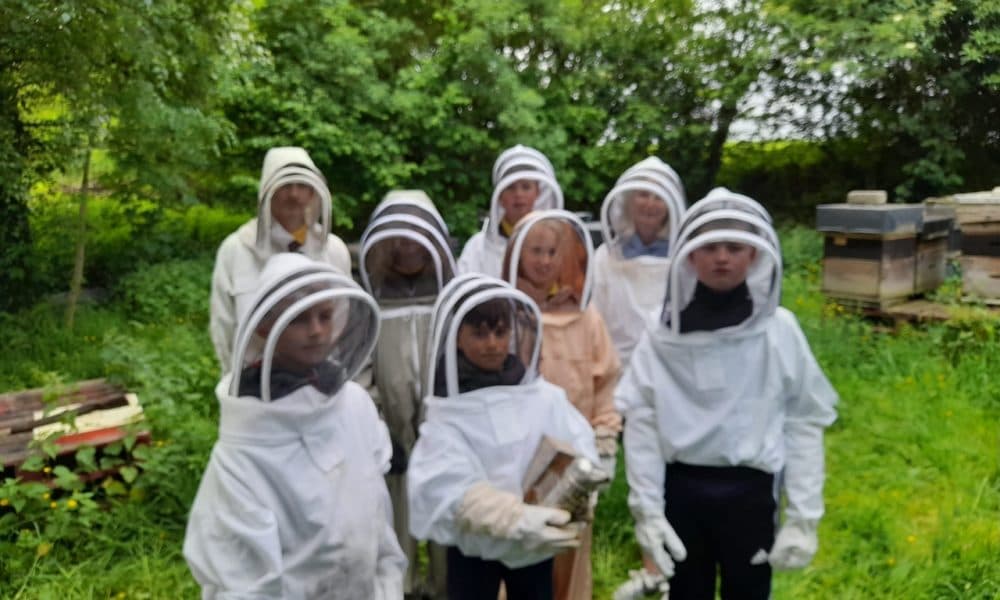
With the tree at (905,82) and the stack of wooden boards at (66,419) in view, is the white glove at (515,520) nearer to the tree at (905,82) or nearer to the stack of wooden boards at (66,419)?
the stack of wooden boards at (66,419)

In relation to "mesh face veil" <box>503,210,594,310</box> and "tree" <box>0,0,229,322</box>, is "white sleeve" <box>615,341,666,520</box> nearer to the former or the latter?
"mesh face veil" <box>503,210,594,310</box>

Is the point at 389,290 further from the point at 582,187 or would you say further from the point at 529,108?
the point at 582,187

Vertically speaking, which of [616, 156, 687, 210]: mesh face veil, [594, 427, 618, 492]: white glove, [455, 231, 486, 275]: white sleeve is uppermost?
[616, 156, 687, 210]: mesh face veil

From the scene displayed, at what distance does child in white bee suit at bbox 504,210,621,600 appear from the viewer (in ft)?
10.6

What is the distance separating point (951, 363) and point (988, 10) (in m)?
5.11

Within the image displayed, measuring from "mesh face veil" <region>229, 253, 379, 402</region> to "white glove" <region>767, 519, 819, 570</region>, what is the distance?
1.50 metres

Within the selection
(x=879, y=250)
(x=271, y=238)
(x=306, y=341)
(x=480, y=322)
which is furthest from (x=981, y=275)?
(x=306, y=341)

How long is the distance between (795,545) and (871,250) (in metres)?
4.82

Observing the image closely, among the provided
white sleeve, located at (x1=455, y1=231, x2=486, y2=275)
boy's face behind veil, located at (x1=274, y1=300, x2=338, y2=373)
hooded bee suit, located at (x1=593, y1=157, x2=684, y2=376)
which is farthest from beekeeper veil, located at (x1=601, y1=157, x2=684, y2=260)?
boy's face behind veil, located at (x1=274, y1=300, x2=338, y2=373)

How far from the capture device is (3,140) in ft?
19.9

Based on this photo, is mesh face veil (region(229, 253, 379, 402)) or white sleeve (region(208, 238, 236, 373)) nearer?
mesh face veil (region(229, 253, 379, 402))

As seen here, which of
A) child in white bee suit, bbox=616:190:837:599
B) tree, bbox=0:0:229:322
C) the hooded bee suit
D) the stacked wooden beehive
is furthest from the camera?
the stacked wooden beehive

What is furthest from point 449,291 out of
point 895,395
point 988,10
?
point 988,10

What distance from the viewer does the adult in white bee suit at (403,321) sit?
3287mm
